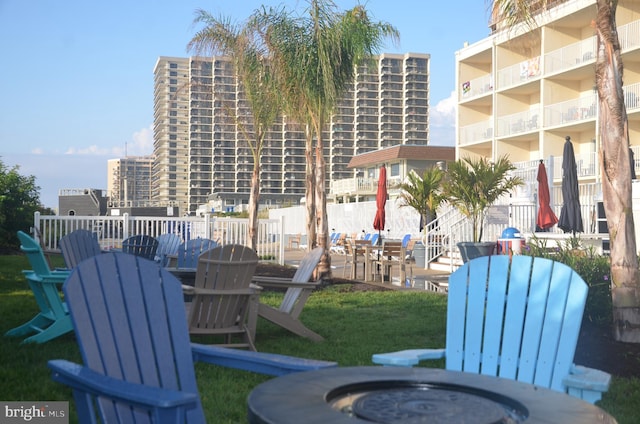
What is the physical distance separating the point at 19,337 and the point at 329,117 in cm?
908

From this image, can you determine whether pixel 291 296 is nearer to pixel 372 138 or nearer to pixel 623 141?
pixel 623 141

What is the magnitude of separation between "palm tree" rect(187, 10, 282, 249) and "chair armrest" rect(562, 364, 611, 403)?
12.4 metres

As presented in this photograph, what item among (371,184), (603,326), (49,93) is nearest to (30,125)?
(49,93)

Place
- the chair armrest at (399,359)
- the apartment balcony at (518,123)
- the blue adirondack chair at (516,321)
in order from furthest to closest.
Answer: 1. the apartment balcony at (518,123)
2. the blue adirondack chair at (516,321)
3. the chair armrest at (399,359)

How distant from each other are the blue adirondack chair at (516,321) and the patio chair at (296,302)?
3686 millimetres

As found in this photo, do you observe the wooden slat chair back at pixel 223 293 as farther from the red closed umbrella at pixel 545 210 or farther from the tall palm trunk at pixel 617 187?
the red closed umbrella at pixel 545 210

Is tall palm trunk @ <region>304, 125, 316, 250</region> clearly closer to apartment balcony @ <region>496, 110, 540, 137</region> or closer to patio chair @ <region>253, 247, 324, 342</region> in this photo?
patio chair @ <region>253, 247, 324, 342</region>

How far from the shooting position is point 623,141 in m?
6.47

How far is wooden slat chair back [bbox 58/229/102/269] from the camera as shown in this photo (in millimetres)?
8133

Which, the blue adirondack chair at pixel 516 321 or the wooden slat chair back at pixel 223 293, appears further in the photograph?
the wooden slat chair back at pixel 223 293

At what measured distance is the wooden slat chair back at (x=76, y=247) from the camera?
8.13 metres

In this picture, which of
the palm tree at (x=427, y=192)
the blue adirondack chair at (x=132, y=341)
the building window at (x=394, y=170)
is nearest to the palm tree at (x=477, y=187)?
the palm tree at (x=427, y=192)

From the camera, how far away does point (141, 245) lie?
1189cm

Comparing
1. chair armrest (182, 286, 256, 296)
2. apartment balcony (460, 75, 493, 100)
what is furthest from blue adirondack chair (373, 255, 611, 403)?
apartment balcony (460, 75, 493, 100)
